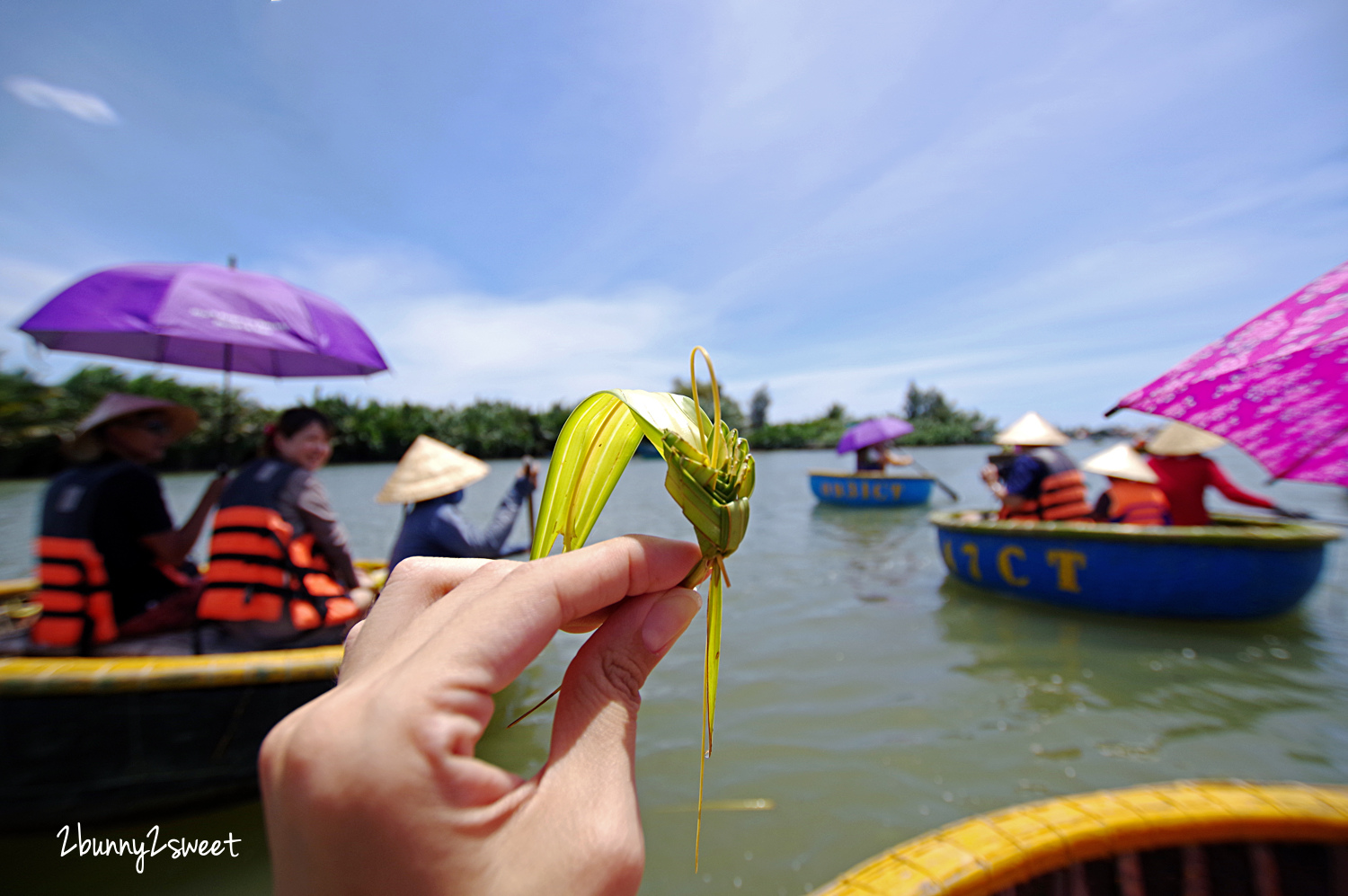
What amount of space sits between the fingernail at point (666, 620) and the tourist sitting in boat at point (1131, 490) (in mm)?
7074

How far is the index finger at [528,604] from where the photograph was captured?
0.63m

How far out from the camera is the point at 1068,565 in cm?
631

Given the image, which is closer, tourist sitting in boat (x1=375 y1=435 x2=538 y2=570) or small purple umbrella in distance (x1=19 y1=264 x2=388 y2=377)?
small purple umbrella in distance (x1=19 y1=264 x2=388 y2=377)

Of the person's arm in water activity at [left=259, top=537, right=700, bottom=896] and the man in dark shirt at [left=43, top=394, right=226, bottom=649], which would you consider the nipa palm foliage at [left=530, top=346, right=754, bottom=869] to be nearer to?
the person's arm in water activity at [left=259, top=537, right=700, bottom=896]

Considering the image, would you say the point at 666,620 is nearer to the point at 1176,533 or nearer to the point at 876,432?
the point at 1176,533

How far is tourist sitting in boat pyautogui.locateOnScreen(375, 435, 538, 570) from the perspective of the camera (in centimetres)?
410

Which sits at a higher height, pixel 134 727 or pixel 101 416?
pixel 101 416

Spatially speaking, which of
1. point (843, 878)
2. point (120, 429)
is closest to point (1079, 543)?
point (843, 878)

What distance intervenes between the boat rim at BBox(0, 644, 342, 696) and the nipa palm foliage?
2.58 metres

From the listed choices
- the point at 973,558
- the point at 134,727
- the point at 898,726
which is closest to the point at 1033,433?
the point at 973,558

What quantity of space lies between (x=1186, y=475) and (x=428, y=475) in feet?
25.8

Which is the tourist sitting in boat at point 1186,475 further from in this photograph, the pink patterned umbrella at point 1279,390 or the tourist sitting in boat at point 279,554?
the tourist sitting in boat at point 279,554

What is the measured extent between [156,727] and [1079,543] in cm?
776

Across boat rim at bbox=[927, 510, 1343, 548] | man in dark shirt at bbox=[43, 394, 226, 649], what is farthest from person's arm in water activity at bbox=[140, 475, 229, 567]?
boat rim at bbox=[927, 510, 1343, 548]
